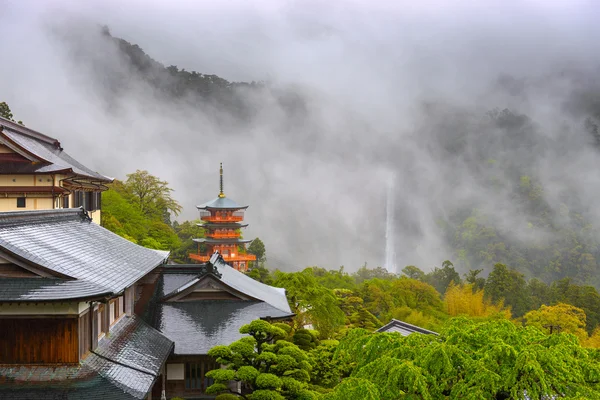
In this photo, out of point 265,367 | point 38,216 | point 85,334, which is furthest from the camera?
point 38,216

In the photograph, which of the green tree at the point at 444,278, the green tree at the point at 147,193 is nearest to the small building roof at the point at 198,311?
the green tree at the point at 147,193

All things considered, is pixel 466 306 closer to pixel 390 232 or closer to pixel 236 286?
pixel 236 286

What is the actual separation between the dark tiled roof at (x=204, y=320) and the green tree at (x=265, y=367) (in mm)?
2654

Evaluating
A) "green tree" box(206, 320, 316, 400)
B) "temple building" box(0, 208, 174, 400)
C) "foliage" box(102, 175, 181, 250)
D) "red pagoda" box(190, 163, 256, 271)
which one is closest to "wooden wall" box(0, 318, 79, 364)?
"temple building" box(0, 208, 174, 400)

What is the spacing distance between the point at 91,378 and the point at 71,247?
381 centimetres

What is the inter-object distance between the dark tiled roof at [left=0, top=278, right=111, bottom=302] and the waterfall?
4264 inches

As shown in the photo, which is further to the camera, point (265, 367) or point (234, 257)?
point (234, 257)

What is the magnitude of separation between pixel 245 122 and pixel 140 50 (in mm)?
31002

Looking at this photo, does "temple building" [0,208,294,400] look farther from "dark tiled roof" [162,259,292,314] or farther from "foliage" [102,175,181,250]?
"foliage" [102,175,181,250]

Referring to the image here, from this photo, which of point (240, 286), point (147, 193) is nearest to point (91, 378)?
point (240, 286)

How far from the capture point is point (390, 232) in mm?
122062

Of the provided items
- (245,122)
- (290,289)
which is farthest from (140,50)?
(290,289)

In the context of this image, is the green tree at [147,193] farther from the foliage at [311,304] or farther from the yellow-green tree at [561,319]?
the yellow-green tree at [561,319]

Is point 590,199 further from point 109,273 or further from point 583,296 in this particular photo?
point 109,273
